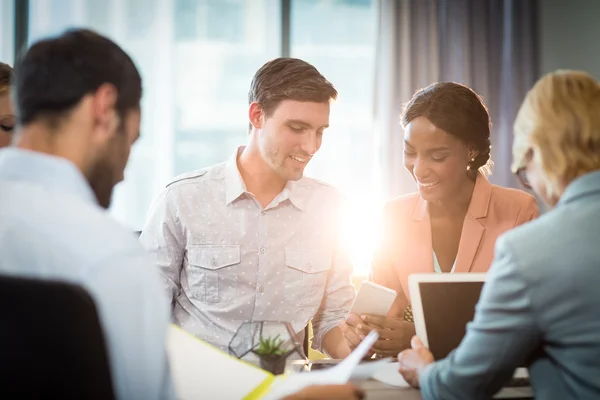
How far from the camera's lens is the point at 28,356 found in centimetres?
65

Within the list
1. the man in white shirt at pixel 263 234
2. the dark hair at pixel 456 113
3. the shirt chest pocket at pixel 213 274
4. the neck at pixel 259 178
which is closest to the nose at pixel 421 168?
the dark hair at pixel 456 113

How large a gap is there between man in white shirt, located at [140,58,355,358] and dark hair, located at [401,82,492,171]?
307 mm

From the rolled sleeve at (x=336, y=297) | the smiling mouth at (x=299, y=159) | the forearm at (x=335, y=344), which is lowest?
the forearm at (x=335, y=344)

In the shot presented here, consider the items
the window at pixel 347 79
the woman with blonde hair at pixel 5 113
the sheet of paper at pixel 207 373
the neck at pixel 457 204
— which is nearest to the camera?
the sheet of paper at pixel 207 373

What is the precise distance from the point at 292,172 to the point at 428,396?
1.04 meters

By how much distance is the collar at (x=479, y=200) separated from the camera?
195 cm

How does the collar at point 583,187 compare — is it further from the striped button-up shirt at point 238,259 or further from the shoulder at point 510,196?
the striped button-up shirt at point 238,259

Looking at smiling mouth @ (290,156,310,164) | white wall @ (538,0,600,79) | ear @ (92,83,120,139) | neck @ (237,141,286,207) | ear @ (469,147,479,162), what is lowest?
neck @ (237,141,286,207)

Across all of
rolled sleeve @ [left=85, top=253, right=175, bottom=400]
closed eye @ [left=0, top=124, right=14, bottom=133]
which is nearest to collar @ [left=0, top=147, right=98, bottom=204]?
rolled sleeve @ [left=85, top=253, right=175, bottom=400]

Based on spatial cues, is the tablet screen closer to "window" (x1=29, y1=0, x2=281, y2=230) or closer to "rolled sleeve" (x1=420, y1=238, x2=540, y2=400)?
"rolled sleeve" (x1=420, y1=238, x2=540, y2=400)

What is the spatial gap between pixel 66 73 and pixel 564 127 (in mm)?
809

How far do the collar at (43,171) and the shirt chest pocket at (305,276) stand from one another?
118 centimetres

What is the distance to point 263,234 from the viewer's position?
200 centimetres

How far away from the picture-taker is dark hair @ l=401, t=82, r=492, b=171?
190 centimetres
